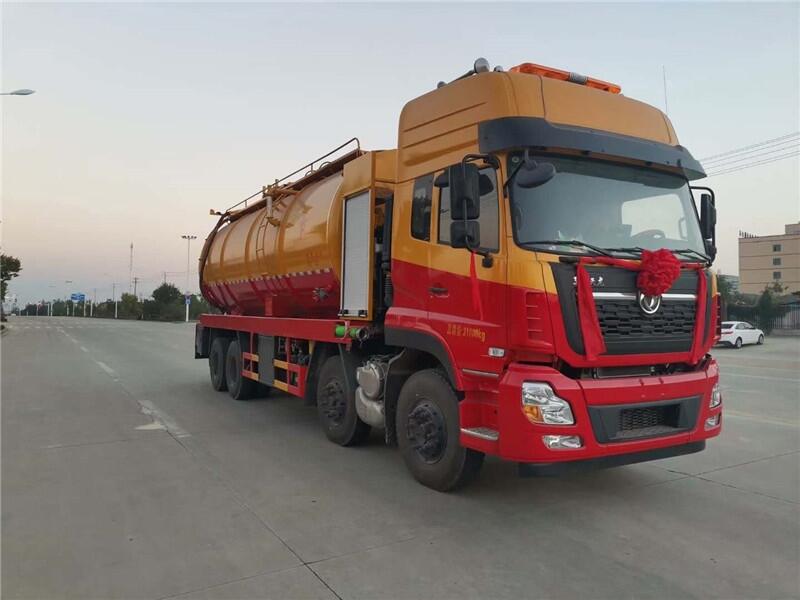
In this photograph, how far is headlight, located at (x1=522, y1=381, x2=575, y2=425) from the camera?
405 cm

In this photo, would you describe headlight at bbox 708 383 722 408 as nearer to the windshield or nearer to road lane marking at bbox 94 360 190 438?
the windshield

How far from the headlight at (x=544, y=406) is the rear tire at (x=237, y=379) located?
6.95 meters

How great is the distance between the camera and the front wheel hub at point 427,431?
4988 mm

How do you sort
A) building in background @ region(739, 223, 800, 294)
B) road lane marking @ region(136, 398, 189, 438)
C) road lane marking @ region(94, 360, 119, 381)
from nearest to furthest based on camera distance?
road lane marking @ region(136, 398, 189, 438), road lane marking @ region(94, 360, 119, 381), building in background @ region(739, 223, 800, 294)

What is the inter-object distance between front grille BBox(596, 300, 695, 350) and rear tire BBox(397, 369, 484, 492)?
1.38m

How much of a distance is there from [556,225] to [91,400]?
8.91 meters

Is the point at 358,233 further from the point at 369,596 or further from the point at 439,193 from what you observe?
the point at 369,596

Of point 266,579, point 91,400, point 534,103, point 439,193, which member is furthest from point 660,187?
point 91,400

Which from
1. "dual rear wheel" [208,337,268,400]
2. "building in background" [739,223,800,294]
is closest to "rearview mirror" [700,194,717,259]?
"dual rear wheel" [208,337,268,400]

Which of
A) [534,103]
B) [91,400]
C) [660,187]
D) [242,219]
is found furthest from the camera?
[242,219]

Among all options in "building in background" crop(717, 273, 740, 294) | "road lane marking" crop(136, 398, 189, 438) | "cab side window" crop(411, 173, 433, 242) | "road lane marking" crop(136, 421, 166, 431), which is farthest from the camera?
"building in background" crop(717, 273, 740, 294)

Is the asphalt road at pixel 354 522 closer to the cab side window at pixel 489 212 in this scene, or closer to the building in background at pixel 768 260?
the cab side window at pixel 489 212

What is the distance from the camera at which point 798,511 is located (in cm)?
485

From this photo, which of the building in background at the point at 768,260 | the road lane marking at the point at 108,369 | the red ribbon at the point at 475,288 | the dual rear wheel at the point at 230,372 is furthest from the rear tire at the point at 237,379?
the building in background at the point at 768,260
